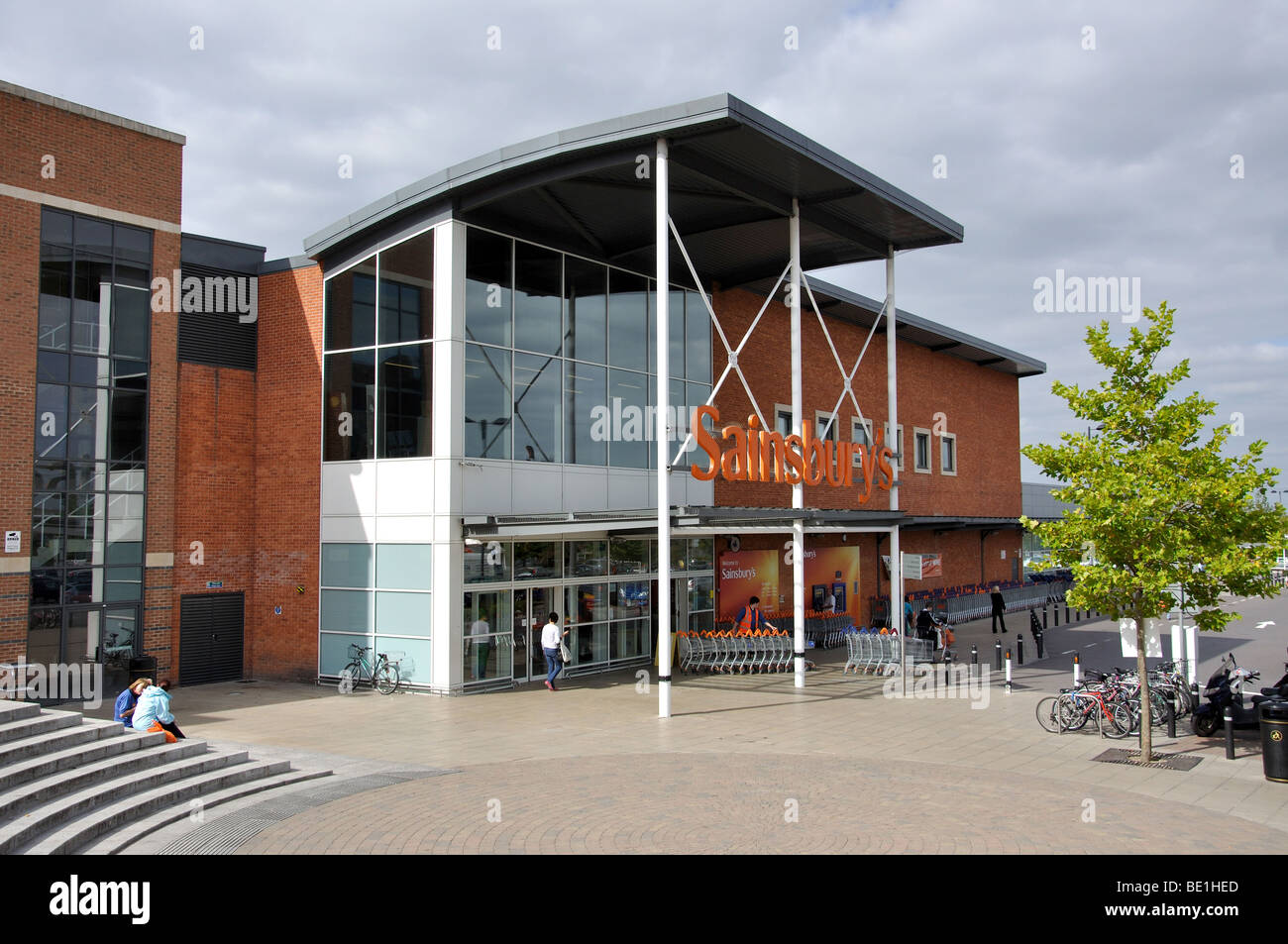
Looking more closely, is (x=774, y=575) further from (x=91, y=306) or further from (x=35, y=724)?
(x=35, y=724)

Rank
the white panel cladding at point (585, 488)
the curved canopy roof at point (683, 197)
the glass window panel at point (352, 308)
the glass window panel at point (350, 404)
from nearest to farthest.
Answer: the curved canopy roof at point (683, 197), the glass window panel at point (350, 404), the glass window panel at point (352, 308), the white panel cladding at point (585, 488)

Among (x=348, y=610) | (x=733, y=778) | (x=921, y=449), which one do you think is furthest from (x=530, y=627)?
(x=921, y=449)

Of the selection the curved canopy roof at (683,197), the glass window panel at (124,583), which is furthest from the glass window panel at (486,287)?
the glass window panel at (124,583)

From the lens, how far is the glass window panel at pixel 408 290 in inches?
761

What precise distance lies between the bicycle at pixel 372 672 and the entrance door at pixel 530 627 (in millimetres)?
2411

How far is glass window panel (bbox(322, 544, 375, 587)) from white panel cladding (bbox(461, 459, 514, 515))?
8.04 ft

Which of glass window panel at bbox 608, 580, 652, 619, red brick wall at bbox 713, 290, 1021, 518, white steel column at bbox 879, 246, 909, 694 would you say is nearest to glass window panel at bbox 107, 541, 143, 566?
glass window panel at bbox 608, 580, 652, 619

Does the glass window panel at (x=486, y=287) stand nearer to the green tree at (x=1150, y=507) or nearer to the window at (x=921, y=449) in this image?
the green tree at (x=1150, y=507)

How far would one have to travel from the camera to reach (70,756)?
424 inches

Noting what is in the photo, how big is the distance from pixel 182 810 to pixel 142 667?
906 centimetres

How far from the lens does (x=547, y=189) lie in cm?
1906

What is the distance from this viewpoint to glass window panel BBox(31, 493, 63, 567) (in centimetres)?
1759

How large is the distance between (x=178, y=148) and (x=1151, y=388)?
18368mm

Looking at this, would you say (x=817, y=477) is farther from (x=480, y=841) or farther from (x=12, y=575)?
(x=12, y=575)
